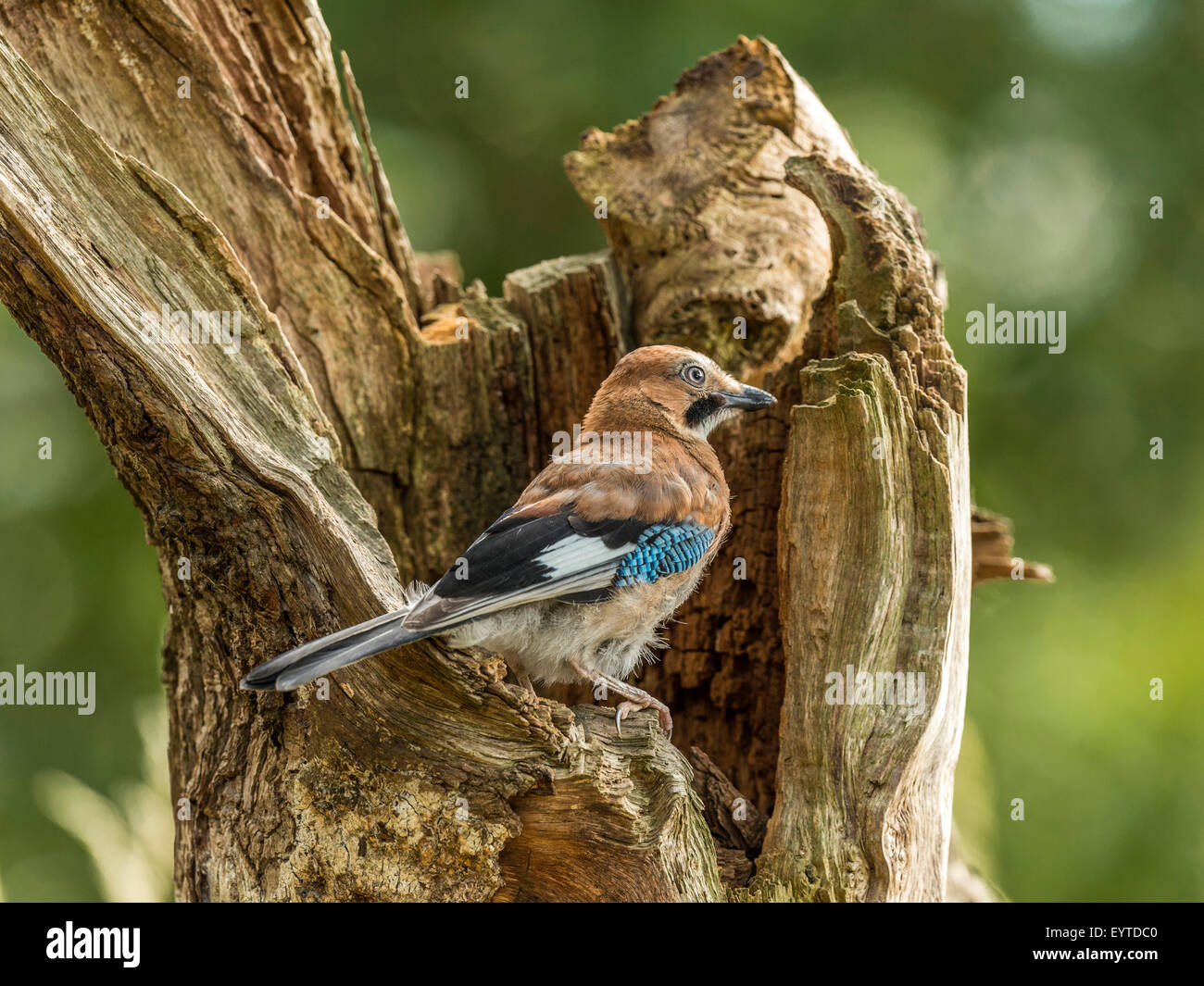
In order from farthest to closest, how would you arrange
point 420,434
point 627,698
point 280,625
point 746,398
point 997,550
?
point 997,550 → point 420,434 → point 746,398 → point 627,698 → point 280,625

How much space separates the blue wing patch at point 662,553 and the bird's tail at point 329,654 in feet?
3.07

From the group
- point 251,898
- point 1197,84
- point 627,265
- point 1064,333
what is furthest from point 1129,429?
point 251,898

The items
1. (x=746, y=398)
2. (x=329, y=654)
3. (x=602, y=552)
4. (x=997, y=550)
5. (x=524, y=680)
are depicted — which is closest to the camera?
(x=329, y=654)

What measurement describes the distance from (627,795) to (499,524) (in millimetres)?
966

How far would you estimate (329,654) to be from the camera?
3.10 meters

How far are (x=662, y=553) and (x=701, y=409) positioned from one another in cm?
85

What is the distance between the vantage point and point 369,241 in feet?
17.1

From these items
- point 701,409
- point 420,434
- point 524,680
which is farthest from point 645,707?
point 420,434

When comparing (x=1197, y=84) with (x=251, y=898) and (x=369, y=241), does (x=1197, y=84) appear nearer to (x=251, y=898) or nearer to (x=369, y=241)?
(x=369, y=241)

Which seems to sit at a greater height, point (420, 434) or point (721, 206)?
point (721, 206)

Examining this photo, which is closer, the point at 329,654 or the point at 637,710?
the point at 329,654

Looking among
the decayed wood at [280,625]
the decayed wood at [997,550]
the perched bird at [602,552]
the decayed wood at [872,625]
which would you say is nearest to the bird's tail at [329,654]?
the perched bird at [602,552]

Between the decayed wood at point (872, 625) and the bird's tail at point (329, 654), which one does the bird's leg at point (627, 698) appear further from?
the bird's tail at point (329, 654)

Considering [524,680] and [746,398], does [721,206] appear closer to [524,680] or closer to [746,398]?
[746,398]
